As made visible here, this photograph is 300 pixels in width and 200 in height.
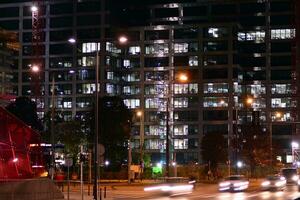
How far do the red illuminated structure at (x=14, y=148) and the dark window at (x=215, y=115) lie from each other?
97111 millimetres

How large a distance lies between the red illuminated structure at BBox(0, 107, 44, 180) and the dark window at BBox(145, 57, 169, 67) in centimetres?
10231

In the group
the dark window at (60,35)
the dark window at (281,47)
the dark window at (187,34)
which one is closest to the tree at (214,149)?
the dark window at (187,34)

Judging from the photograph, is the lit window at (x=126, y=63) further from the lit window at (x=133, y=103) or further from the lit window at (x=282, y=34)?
the lit window at (x=282, y=34)

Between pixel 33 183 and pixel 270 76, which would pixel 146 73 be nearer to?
pixel 270 76

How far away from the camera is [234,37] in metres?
153

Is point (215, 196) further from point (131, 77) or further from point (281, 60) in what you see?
point (281, 60)

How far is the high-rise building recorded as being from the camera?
152 meters

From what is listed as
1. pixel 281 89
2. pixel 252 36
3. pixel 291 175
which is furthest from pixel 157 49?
pixel 291 175

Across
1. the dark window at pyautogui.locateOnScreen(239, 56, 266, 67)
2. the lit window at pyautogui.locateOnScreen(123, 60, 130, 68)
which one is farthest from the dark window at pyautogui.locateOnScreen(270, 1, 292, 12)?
the lit window at pyautogui.locateOnScreen(123, 60, 130, 68)

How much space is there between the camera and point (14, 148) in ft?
160

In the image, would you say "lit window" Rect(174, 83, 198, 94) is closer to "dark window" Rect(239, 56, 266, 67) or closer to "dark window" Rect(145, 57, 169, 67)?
"dark window" Rect(145, 57, 169, 67)

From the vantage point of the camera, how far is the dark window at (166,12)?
162 m

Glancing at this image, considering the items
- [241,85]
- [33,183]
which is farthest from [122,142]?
[241,85]

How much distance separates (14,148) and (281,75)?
11851 centimetres
